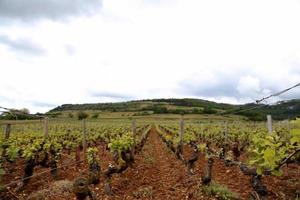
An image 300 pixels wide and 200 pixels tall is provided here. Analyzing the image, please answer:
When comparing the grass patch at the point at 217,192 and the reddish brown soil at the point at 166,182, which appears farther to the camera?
the reddish brown soil at the point at 166,182

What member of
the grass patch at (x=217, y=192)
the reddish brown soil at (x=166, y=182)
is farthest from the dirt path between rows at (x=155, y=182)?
the grass patch at (x=217, y=192)

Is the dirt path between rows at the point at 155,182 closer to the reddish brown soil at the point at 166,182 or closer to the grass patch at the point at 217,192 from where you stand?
the reddish brown soil at the point at 166,182

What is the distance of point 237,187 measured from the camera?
10.0 metres

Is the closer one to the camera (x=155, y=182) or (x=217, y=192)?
(x=217, y=192)

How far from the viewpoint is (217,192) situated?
8805 millimetres

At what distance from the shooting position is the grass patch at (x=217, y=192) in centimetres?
851

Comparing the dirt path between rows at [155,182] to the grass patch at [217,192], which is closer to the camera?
the grass patch at [217,192]

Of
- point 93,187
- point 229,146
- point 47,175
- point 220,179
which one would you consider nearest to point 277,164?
point 93,187

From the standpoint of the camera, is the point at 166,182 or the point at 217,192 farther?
the point at 166,182

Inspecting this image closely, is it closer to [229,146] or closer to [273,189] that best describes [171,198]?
[273,189]

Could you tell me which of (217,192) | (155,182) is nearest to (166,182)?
(155,182)

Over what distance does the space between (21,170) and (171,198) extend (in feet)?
20.8

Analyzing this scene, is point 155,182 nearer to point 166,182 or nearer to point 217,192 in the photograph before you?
point 166,182

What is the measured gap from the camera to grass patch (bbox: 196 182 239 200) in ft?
27.9
